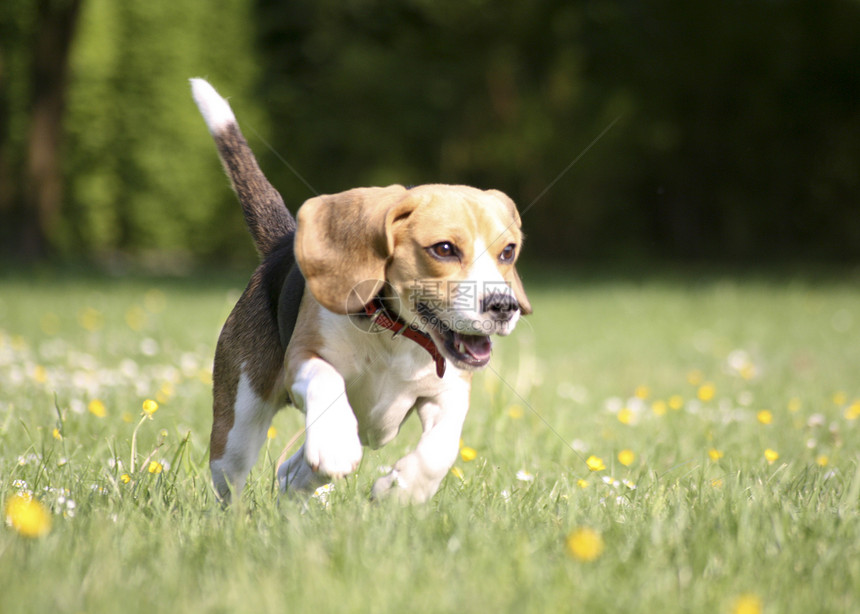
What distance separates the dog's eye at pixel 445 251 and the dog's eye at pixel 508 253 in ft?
0.78

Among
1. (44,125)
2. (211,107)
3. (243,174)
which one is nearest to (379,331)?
(243,174)

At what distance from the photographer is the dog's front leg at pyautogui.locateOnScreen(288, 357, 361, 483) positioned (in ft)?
8.30

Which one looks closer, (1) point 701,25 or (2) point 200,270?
(2) point 200,270

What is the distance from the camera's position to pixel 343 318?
3.09 metres

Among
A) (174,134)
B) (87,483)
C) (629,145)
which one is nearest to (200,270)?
(174,134)

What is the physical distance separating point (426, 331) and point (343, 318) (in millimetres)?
292

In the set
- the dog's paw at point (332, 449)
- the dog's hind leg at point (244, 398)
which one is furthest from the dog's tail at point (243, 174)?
the dog's paw at point (332, 449)

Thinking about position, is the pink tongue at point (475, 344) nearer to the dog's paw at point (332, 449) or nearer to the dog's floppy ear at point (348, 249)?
the dog's floppy ear at point (348, 249)

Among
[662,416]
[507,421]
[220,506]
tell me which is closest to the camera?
[220,506]

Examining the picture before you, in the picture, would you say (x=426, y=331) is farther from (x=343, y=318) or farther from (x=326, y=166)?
(x=326, y=166)

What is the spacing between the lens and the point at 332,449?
8.32 feet

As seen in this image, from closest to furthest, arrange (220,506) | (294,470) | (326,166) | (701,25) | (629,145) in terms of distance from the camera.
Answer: (220,506) < (294,470) < (701,25) < (629,145) < (326,166)

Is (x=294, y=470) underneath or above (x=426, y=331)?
underneath

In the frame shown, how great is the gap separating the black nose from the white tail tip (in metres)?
1.71
